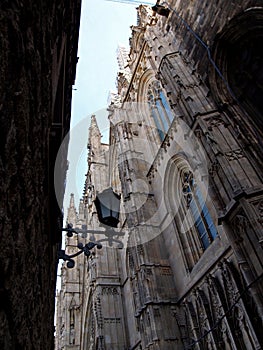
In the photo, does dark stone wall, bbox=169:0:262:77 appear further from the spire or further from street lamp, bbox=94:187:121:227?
the spire

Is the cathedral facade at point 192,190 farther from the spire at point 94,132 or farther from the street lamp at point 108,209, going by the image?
the spire at point 94,132

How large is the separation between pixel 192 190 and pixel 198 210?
3.11 feet

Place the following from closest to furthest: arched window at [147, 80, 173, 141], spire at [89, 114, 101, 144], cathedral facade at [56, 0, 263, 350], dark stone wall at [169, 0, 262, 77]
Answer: cathedral facade at [56, 0, 263, 350], dark stone wall at [169, 0, 262, 77], arched window at [147, 80, 173, 141], spire at [89, 114, 101, 144]

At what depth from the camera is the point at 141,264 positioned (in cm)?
1111

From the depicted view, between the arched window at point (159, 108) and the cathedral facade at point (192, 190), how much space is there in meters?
0.07

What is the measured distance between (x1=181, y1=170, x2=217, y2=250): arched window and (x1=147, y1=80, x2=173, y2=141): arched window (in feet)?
9.70

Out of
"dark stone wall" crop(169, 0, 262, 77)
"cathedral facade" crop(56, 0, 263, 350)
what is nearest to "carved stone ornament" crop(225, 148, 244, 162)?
"cathedral facade" crop(56, 0, 263, 350)

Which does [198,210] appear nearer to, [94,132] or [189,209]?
[189,209]

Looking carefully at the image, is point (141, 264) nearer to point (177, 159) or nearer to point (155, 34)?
point (177, 159)

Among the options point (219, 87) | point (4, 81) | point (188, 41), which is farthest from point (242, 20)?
point (4, 81)

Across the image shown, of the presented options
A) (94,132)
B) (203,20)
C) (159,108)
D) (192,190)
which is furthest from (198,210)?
(94,132)

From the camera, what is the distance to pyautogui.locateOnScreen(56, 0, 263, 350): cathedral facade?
6496 millimetres

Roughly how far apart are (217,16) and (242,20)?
4.03 feet

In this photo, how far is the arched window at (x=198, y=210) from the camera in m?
9.60
